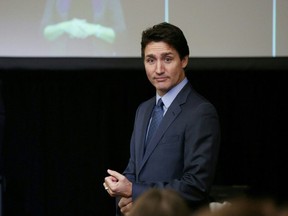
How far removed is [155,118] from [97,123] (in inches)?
83.5

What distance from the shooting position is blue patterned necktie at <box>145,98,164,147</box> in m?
2.67

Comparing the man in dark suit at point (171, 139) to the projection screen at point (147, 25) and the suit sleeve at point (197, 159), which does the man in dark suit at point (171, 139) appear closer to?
the suit sleeve at point (197, 159)

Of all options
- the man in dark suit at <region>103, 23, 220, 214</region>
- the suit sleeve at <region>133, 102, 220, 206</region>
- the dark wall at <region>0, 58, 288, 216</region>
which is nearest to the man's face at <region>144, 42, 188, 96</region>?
the man in dark suit at <region>103, 23, 220, 214</region>

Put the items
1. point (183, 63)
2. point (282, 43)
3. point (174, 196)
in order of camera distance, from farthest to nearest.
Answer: point (282, 43) < point (183, 63) < point (174, 196)

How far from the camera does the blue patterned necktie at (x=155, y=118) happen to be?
267 centimetres

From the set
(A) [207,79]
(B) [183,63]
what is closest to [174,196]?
(B) [183,63]

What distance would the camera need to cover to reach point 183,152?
8.41ft

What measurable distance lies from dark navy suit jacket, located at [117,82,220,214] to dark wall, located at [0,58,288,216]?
2.04m

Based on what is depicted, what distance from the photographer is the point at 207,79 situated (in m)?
4.68

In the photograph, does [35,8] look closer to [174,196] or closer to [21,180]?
[21,180]

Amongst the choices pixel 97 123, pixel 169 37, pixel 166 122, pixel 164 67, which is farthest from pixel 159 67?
pixel 97 123

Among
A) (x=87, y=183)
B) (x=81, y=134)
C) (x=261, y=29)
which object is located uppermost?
(x=261, y=29)

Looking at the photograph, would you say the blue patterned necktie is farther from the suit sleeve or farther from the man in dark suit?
the suit sleeve

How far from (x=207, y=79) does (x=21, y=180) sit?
150 centimetres
